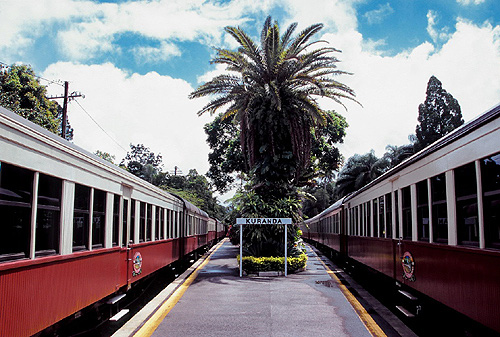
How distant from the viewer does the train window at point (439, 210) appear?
6525mm

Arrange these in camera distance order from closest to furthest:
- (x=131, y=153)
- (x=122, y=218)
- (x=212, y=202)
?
(x=122, y=218)
(x=212, y=202)
(x=131, y=153)

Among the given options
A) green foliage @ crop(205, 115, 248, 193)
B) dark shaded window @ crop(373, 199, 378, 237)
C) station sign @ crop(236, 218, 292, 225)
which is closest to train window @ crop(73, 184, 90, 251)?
dark shaded window @ crop(373, 199, 378, 237)

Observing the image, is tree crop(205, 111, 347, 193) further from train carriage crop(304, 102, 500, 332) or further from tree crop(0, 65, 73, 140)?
train carriage crop(304, 102, 500, 332)

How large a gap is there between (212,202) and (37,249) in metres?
56.6

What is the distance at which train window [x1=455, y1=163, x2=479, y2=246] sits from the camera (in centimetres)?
550

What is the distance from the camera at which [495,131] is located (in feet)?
16.0

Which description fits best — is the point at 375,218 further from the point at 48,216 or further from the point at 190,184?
the point at 190,184

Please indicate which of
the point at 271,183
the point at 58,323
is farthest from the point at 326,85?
the point at 58,323

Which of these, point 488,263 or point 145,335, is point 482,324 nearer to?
point 488,263

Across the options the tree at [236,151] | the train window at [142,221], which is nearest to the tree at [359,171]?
the tree at [236,151]

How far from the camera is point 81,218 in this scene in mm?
6684

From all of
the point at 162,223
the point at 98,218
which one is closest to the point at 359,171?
the point at 162,223

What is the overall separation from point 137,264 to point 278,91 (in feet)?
26.3

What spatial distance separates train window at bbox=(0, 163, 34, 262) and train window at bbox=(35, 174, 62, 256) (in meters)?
0.29
